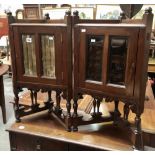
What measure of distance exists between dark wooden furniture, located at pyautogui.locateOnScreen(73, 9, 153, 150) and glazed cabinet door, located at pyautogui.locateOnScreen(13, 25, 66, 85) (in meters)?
0.10

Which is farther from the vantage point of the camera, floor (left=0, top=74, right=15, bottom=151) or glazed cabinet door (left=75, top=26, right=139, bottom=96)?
floor (left=0, top=74, right=15, bottom=151)

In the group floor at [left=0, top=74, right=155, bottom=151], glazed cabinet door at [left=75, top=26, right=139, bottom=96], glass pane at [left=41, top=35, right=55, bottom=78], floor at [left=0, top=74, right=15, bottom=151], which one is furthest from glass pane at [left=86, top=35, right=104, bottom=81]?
floor at [left=0, top=74, right=15, bottom=151]

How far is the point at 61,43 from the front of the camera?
1204 millimetres

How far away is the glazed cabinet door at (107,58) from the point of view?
1053mm

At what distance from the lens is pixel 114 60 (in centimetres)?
114

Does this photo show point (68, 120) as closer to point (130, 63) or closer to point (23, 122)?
point (23, 122)

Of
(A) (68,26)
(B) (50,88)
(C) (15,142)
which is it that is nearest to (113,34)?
(A) (68,26)

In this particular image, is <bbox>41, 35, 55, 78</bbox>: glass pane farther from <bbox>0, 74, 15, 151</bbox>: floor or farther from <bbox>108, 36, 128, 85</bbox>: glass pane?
<bbox>0, 74, 15, 151</bbox>: floor

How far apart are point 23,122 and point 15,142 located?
0.15 metres

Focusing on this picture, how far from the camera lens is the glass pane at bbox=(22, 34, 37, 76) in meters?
1.27

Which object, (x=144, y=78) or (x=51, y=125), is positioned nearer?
(x=144, y=78)

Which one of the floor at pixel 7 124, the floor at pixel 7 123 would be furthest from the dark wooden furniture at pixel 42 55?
the floor at pixel 7 123

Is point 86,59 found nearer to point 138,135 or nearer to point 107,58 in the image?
point 107,58

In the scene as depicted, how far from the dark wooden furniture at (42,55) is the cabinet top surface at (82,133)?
3.2 inches
